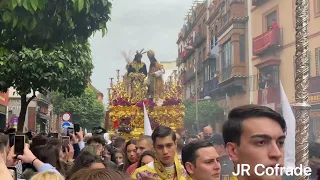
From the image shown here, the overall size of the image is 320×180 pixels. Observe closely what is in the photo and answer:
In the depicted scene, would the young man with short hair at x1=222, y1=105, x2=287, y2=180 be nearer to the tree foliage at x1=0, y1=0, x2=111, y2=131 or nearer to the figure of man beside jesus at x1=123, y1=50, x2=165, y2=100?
the tree foliage at x1=0, y1=0, x2=111, y2=131

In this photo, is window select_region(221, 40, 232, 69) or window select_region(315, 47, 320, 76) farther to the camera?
window select_region(221, 40, 232, 69)

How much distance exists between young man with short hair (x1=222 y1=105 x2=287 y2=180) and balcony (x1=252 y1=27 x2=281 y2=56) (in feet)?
14.6

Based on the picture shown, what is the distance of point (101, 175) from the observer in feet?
5.02

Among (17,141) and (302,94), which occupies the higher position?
(302,94)

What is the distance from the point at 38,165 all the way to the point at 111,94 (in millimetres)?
8132

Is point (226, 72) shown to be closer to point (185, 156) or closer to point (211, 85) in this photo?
point (211, 85)

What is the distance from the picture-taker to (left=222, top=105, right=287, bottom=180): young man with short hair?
183 cm

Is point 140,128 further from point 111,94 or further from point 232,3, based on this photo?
point 232,3

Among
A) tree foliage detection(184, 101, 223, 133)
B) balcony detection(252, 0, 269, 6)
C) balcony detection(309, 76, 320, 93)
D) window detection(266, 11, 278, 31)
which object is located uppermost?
balcony detection(252, 0, 269, 6)

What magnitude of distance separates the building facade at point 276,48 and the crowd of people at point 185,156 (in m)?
2.18

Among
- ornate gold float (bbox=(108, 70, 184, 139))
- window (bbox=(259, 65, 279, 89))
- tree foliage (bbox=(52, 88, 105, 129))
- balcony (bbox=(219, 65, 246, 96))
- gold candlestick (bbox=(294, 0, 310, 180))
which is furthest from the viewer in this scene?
tree foliage (bbox=(52, 88, 105, 129))

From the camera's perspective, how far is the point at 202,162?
3084 mm

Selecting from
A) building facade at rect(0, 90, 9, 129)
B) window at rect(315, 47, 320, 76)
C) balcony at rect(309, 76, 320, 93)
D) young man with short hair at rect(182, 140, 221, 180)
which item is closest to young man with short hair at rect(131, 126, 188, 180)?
young man with short hair at rect(182, 140, 221, 180)

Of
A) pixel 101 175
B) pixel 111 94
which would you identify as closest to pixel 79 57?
pixel 111 94
